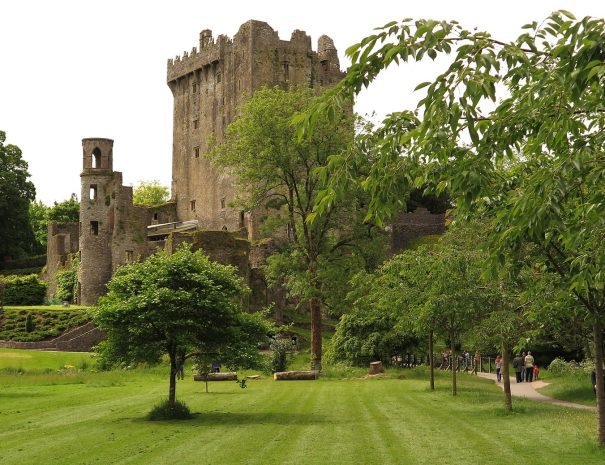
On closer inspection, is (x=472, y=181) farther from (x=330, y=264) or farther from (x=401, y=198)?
(x=330, y=264)

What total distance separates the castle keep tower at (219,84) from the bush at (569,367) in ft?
139

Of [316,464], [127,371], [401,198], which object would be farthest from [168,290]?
[127,371]

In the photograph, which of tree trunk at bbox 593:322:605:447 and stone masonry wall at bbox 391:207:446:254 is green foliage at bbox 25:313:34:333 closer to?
stone masonry wall at bbox 391:207:446:254

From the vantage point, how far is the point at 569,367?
41.5 m

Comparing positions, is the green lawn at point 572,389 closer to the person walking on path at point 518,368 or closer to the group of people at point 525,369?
the group of people at point 525,369

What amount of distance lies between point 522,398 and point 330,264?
18.0 metres

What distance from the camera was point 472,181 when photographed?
30.4ft

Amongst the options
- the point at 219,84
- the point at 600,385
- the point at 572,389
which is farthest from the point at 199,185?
the point at 600,385

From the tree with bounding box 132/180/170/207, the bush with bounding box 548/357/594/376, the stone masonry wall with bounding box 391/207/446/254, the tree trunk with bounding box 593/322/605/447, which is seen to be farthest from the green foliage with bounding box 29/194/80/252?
the tree trunk with bounding box 593/322/605/447

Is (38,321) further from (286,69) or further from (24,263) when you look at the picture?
(286,69)

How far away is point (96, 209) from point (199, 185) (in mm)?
17314

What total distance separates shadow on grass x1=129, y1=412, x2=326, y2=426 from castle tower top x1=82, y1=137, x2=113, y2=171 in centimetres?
5395

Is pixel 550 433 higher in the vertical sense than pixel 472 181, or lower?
lower

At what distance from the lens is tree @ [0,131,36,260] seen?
294 ft
